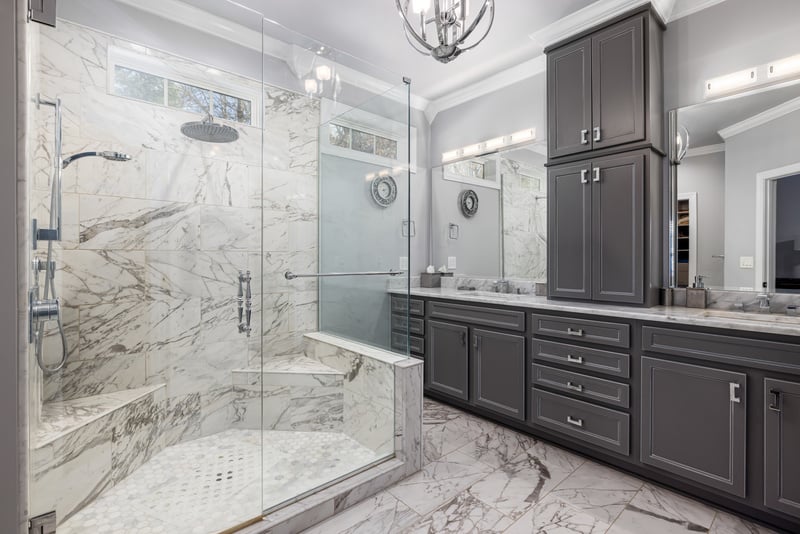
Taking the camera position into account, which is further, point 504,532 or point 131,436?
point 131,436

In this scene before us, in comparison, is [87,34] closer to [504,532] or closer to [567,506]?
[504,532]

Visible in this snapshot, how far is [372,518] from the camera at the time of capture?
1.79 meters

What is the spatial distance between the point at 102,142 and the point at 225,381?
1.54m

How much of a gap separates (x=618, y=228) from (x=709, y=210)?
0.55 metres

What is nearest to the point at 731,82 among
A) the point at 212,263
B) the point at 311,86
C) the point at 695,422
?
the point at 695,422

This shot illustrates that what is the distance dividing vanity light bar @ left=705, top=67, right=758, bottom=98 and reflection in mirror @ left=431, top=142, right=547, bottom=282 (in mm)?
1072

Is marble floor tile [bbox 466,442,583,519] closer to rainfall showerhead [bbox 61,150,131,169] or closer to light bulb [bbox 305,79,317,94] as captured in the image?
light bulb [bbox 305,79,317,94]

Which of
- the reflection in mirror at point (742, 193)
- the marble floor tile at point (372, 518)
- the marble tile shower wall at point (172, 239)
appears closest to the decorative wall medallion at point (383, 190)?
the marble tile shower wall at point (172, 239)

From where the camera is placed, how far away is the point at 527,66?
10.5 ft

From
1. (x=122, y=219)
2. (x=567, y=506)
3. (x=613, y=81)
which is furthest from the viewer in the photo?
(x=613, y=81)

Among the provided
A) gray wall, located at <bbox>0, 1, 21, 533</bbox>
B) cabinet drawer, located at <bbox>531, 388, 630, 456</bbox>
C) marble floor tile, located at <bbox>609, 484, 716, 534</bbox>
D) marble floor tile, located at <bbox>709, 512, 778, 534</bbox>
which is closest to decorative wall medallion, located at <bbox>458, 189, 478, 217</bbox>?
cabinet drawer, located at <bbox>531, 388, 630, 456</bbox>

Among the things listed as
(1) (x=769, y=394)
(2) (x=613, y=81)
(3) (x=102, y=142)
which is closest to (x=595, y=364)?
→ (1) (x=769, y=394)

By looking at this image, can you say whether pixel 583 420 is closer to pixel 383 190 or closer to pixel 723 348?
pixel 723 348

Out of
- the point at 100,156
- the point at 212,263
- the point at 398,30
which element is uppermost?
the point at 398,30
